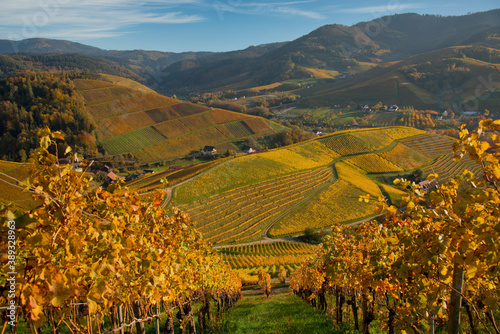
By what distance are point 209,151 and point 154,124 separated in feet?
130

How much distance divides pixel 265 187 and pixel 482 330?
189ft

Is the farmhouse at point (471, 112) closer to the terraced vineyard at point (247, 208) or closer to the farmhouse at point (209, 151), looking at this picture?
the terraced vineyard at point (247, 208)

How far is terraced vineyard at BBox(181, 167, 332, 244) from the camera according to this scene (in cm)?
5388

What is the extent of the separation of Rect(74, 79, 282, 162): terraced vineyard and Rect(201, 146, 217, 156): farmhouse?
794cm

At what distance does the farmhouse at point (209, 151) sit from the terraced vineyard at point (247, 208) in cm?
5085

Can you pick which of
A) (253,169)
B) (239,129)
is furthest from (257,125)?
(253,169)

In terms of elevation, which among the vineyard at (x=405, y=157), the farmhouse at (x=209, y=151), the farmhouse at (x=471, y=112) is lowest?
the vineyard at (x=405, y=157)

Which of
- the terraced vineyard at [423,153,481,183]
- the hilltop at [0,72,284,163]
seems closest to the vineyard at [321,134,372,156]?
the terraced vineyard at [423,153,481,183]

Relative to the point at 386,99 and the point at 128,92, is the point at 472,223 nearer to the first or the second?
the point at 128,92

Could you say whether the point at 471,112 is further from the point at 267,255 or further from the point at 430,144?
the point at 267,255

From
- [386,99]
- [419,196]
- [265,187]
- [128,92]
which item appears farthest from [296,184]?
[386,99]

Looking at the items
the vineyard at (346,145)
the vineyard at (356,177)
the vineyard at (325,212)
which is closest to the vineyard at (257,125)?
the vineyard at (346,145)

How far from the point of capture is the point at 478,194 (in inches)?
127

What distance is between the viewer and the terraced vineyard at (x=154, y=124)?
398ft
